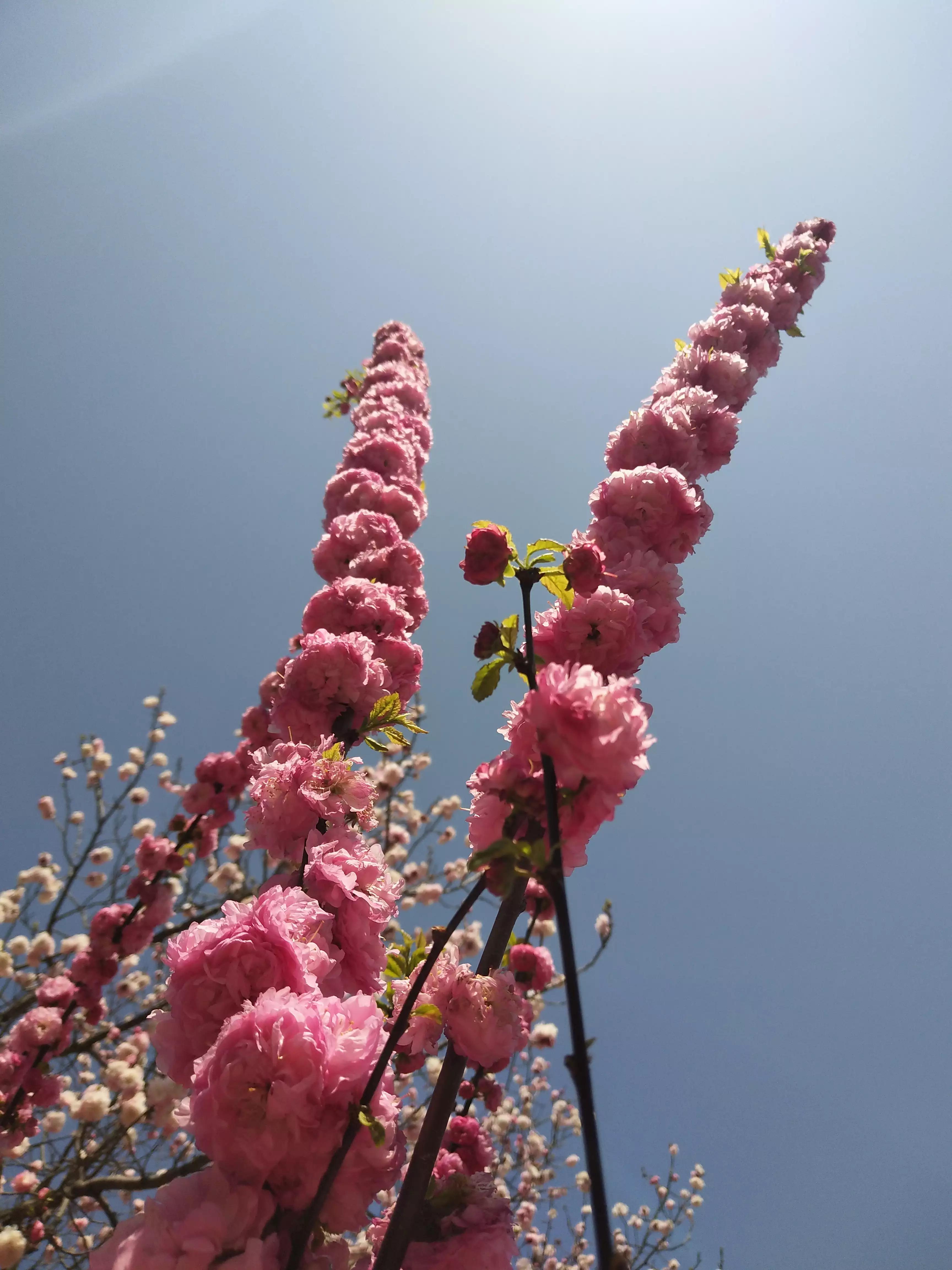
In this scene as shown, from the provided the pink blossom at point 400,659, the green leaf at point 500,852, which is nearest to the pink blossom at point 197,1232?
the green leaf at point 500,852

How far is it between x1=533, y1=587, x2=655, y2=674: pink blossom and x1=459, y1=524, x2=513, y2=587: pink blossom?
0.33 m

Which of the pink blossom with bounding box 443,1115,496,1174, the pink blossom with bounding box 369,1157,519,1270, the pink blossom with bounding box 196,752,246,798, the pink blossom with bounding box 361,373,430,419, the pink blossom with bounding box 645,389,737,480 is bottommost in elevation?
the pink blossom with bounding box 369,1157,519,1270

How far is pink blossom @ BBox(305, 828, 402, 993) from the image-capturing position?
5.18 ft

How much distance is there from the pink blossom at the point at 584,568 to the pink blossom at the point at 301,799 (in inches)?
37.4

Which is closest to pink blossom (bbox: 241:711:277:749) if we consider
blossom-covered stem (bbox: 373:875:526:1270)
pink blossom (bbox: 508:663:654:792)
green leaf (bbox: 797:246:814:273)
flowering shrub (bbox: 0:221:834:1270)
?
flowering shrub (bbox: 0:221:834:1270)

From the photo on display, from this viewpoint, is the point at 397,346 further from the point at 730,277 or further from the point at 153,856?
the point at 153,856

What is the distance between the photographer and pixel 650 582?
221 centimetres

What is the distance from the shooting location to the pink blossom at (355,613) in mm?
2838

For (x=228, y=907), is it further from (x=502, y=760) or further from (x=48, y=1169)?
(x=48, y=1169)

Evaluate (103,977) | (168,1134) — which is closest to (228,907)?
(103,977)

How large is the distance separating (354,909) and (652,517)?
167 cm

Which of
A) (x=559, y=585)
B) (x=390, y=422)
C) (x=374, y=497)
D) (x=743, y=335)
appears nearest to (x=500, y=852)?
(x=559, y=585)

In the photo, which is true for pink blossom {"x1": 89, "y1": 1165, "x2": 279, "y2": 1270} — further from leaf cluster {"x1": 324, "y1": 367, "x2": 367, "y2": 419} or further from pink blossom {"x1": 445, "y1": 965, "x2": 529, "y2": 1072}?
leaf cluster {"x1": 324, "y1": 367, "x2": 367, "y2": 419}

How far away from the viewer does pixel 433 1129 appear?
4.34 ft
